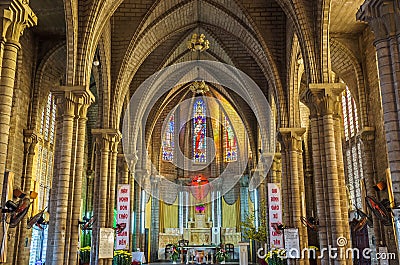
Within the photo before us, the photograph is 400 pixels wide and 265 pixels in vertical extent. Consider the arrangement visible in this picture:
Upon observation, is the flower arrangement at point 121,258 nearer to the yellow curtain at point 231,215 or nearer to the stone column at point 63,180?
the stone column at point 63,180

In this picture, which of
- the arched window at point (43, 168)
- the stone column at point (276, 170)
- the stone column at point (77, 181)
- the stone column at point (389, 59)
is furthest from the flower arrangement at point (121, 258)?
the stone column at point (389, 59)

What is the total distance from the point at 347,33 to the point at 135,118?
13.1 m

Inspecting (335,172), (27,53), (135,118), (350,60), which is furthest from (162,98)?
(335,172)

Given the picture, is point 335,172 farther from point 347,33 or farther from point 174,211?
point 174,211

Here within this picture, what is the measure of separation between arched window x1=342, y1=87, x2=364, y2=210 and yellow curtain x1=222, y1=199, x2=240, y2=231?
13652 millimetres

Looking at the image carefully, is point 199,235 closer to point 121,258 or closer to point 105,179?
point 121,258

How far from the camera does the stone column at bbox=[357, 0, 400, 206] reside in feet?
27.9

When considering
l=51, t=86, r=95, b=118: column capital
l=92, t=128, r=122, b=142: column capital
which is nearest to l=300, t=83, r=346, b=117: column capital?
l=51, t=86, r=95, b=118: column capital

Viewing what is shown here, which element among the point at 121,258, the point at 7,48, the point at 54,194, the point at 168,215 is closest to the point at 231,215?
the point at 168,215

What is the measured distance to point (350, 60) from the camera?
2042 cm

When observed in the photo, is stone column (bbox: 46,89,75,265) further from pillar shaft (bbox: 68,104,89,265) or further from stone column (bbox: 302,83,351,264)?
stone column (bbox: 302,83,351,264)

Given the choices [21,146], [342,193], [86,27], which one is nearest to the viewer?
[342,193]

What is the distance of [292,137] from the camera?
2005cm

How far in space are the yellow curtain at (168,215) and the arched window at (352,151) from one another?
17.0m
